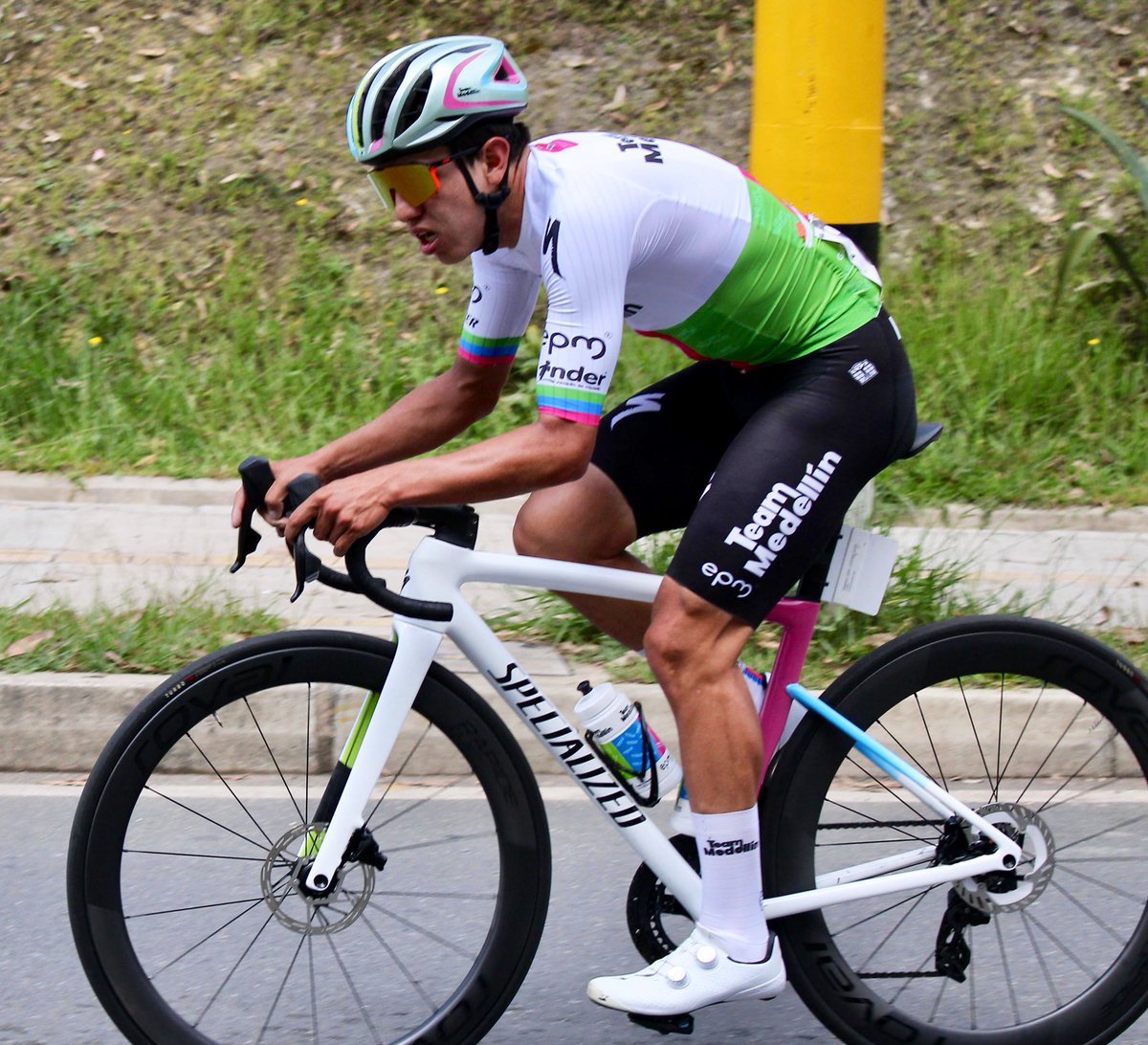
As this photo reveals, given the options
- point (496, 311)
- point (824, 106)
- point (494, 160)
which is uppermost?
point (824, 106)

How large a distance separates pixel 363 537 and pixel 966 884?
1333mm

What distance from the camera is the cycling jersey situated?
8.04 ft

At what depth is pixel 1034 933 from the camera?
3.26 metres

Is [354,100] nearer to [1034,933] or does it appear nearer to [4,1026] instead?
[4,1026]

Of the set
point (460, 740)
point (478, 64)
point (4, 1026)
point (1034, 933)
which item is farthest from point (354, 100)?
point (1034, 933)

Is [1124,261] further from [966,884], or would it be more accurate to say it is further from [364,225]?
[966,884]

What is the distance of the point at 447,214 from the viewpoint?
8.34ft

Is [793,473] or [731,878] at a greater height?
[793,473]

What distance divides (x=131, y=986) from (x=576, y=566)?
1.10 meters

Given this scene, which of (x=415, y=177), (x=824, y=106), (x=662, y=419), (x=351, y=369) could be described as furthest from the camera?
(x=351, y=369)

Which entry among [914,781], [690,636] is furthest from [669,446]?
[914,781]

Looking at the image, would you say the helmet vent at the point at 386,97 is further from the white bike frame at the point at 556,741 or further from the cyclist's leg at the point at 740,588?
the cyclist's leg at the point at 740,588

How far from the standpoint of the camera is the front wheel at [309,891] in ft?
8.46

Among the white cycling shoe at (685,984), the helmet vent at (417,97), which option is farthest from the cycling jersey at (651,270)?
the white cycling shoe at (685,984)
